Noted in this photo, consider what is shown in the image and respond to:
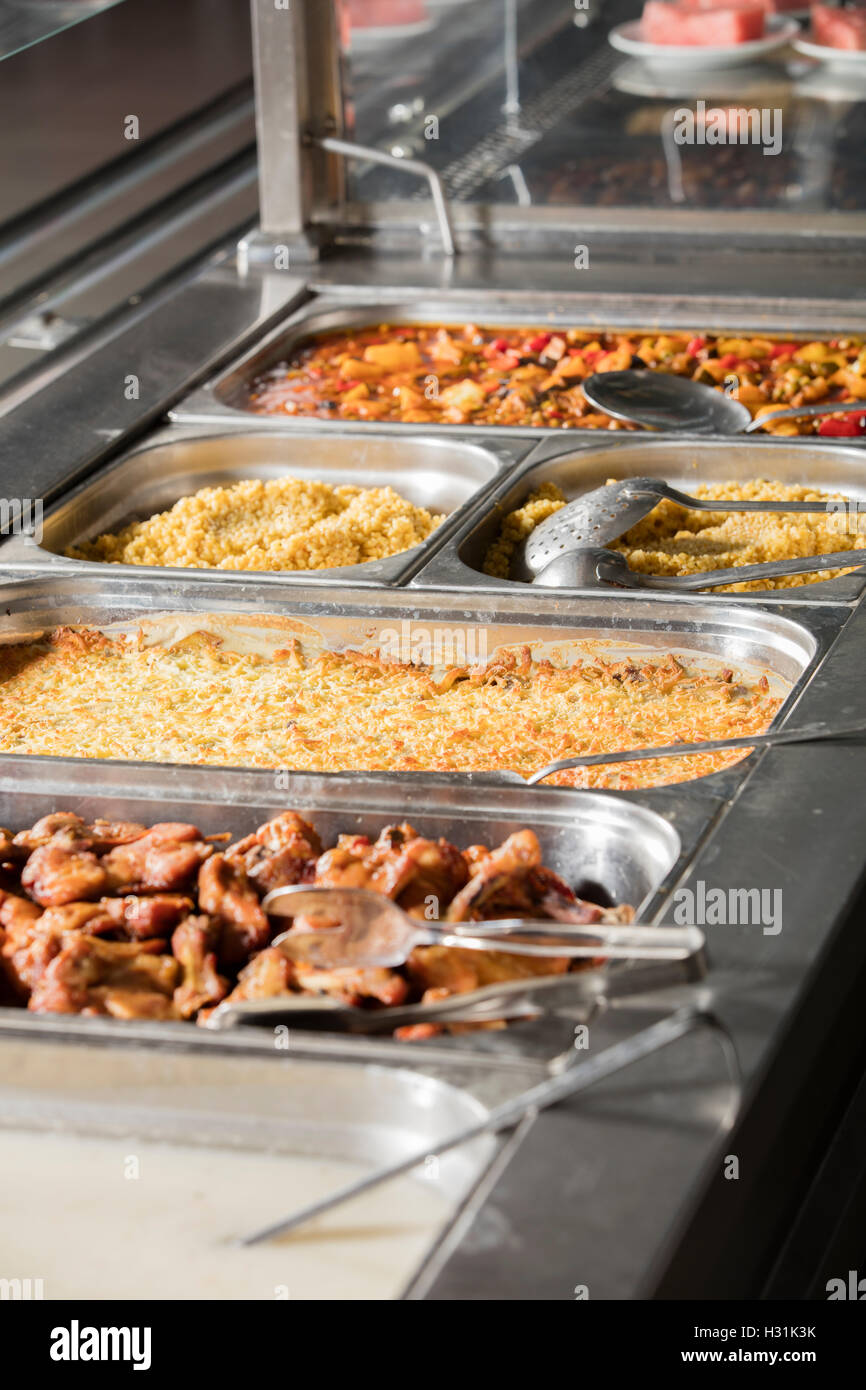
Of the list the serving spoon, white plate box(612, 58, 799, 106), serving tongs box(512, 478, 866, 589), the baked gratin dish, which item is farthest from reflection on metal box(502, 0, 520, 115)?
the baked gratin dish

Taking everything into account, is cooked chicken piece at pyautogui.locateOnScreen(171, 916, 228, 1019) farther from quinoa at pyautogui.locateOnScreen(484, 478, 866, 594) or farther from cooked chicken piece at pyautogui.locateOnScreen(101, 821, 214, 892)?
quinoa at pyautogui.locateOnScreen(484, 478, 866, 594)

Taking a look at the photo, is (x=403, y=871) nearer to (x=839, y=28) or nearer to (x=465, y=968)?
(x=465, y=968)

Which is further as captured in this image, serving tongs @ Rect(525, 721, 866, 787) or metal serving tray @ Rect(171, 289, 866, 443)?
metal serving tray @ Rect(171, 289, 866, 443)

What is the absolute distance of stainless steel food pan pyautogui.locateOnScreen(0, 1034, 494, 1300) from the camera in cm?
101

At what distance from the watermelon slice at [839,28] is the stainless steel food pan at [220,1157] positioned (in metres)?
3.07

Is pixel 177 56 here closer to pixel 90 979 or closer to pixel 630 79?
pixel 630 79

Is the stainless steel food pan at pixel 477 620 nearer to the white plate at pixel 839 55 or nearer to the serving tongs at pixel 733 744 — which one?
the serving tongs at pixel 733 744

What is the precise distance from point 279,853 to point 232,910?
0.21 ft

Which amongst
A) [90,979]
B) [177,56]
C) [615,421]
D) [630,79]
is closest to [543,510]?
[615,421]

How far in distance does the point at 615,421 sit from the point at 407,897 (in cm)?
126

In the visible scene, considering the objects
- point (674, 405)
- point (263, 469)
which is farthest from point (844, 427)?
point (263, 469)

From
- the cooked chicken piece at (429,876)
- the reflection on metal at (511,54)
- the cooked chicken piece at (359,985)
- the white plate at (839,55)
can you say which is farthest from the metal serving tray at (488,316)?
the cooked chicken piece at (359,985)

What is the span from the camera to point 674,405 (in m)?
2.38

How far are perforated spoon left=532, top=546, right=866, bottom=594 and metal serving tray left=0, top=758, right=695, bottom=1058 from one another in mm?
483
